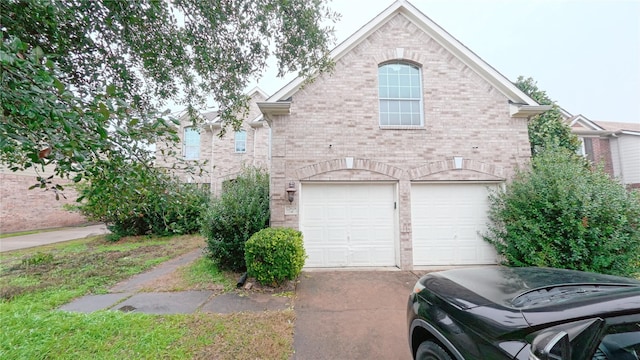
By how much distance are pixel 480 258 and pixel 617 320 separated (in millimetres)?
6217

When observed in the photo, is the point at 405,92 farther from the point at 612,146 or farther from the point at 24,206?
the point at 24,206

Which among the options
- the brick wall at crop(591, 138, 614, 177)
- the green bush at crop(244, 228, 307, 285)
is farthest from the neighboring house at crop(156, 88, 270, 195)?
the brick wall at crop(591, 138, 614, 177)

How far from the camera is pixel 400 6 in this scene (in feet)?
23.4

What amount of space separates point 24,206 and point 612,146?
35776mm

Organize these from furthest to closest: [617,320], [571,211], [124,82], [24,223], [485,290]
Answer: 1. [24,223]
2. [571,211]
3. [124,82]
4. [485,290]
5. [617,320]

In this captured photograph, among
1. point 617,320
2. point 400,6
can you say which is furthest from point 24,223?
point 617,320

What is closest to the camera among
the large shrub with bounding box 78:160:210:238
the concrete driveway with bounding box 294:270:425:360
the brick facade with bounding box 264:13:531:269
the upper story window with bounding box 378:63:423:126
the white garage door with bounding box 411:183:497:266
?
the large shrub with bounding box 78:160:210:238

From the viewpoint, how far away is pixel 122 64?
14.8 ft

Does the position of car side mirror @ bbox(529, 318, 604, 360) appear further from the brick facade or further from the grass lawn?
the brick facade

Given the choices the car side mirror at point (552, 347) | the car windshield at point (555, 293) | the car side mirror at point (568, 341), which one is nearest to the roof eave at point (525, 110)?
the car windshield at point (555, 293)

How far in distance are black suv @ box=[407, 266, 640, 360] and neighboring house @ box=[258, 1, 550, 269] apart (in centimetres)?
424

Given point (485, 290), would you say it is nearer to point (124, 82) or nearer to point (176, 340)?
point (176, 340)

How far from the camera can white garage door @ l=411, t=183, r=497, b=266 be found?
22.5ft

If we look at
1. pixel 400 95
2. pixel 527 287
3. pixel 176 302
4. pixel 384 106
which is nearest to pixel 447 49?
pixel 400 95
